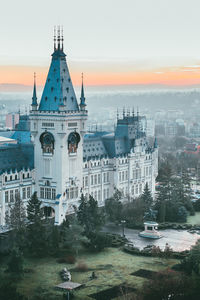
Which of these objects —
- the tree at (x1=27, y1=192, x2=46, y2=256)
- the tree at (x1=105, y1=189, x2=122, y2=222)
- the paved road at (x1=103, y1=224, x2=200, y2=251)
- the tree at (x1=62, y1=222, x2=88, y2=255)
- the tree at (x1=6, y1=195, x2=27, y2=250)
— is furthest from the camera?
the tree at (x1=105, y1=189, x2=122, y2=222)

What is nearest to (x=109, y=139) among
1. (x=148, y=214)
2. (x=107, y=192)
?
(x=107, y=192)

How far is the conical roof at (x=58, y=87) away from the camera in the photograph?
286 ft

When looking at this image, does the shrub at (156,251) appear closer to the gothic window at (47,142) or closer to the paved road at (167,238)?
the paved road at (167,238)

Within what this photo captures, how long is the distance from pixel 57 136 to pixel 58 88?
7962 millimetres

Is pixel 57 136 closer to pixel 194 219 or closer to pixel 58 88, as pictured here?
pixel 58 88

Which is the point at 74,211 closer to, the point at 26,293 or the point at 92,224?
the point at 92,224

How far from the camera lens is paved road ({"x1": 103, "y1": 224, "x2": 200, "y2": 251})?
259ft

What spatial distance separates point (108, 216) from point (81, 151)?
485 inches

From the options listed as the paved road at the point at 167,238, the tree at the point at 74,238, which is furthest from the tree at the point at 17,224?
the paved road at the point at 167,238

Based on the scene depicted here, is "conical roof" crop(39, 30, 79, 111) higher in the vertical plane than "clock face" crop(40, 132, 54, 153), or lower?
higher

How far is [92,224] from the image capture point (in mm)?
81375

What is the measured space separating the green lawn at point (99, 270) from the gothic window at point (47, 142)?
21.5 meters

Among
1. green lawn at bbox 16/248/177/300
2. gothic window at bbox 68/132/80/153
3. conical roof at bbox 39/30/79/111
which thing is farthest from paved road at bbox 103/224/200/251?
conical roof at bbox 39/30/79/111

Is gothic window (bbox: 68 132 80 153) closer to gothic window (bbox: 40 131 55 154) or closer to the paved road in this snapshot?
gothic window (bbox: 40 131 55 154)
